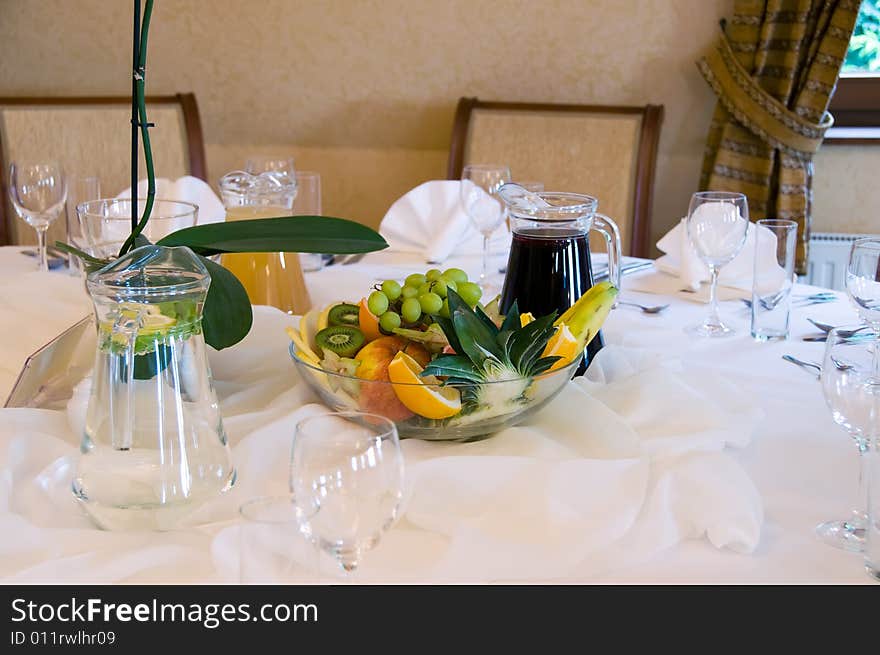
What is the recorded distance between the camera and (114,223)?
1.07 m

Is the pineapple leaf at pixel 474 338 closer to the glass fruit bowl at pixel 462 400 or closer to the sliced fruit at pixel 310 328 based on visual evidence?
the glass fruit bowl at pixel 462 400

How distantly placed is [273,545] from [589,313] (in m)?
0.43

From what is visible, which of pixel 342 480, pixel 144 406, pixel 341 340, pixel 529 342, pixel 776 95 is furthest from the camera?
pixel 776 95

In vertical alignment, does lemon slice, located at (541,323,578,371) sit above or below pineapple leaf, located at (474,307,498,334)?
below

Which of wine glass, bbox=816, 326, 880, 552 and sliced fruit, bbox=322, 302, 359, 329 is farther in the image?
sliced fruit, bbox=322, 302, 359, 329

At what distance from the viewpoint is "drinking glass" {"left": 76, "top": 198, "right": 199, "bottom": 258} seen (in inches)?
41.9

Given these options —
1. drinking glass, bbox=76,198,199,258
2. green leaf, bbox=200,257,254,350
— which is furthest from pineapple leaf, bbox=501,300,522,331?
drinking glass, bbox=76,198,199,258

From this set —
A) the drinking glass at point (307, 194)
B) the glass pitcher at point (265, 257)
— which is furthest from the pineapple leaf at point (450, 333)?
the drinking glass at point (307, 194)

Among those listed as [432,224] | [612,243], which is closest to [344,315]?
[612,243]

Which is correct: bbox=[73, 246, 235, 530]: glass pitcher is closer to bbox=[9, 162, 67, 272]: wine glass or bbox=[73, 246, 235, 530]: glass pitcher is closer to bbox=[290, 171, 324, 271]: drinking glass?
bbox=[9, 162, 67, 272]: wine glass

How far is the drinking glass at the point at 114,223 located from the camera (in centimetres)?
106

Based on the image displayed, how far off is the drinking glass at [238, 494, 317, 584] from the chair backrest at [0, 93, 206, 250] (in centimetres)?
211

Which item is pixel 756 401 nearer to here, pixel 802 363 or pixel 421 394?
pixel 802 363
